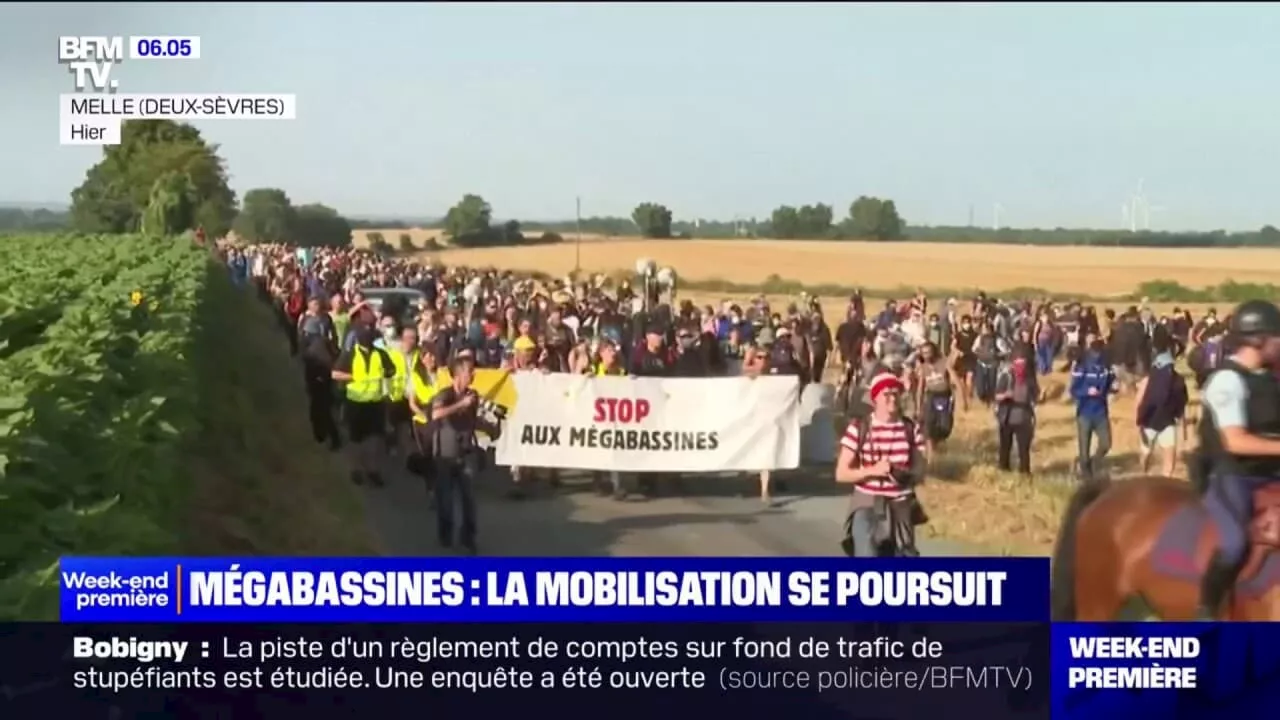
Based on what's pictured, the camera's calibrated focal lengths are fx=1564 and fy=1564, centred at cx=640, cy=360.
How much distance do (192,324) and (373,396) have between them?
0.79 m

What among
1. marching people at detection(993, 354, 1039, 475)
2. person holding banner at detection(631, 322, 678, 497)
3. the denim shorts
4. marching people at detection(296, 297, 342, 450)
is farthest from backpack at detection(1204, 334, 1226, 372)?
marching people at detection(296, 297, 342, 450)

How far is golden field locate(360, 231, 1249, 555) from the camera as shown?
4957 mm

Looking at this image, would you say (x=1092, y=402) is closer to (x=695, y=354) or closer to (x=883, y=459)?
(x=883, y=459)

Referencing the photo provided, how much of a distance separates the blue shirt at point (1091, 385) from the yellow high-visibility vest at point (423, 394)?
248 cm

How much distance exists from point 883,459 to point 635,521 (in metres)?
0.96

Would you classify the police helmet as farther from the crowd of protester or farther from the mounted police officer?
the crowd of protester

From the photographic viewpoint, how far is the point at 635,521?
225 inches

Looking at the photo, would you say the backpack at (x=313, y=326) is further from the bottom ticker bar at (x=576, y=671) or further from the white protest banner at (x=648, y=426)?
the bottom ticker bar at (x=576, y=671)

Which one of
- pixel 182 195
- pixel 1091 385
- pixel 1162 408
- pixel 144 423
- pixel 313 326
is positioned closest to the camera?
pixel 144 423

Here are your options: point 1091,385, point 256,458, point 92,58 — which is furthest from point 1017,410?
point 92,58

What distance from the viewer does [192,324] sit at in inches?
234

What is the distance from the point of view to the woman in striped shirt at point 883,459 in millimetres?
5211

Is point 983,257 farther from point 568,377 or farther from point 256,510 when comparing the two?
point 256,510

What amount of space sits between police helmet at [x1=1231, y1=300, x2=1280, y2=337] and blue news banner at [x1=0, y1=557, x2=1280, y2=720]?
2.76 feet
